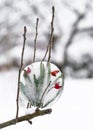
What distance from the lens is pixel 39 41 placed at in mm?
1886

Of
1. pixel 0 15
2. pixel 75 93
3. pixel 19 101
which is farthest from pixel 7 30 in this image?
pixel 19 101

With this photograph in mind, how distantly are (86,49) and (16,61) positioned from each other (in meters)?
0.28

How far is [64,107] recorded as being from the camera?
140cm

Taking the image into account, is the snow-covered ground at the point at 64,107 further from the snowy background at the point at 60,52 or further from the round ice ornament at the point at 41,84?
the round ice ornament at the point at 41,84

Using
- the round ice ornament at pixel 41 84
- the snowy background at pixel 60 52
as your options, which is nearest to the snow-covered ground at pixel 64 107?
the snowy background at pixel 60 52

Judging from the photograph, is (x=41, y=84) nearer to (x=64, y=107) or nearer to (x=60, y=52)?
(x=64, y=107)

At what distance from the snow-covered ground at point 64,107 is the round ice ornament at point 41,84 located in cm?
31

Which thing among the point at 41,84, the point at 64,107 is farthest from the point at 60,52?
the point at 41,84

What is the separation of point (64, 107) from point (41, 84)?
1.66 feet

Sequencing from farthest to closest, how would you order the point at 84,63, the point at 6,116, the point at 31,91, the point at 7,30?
the point at 7,30 < the point at 84,63 < the point at 6,116 < the point at 31,91

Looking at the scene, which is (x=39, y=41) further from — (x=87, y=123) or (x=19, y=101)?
(x=19, y=101)

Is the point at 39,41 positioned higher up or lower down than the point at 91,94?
higher up

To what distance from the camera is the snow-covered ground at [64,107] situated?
1234 mm

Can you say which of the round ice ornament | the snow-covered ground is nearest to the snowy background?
the snow-covered ground
